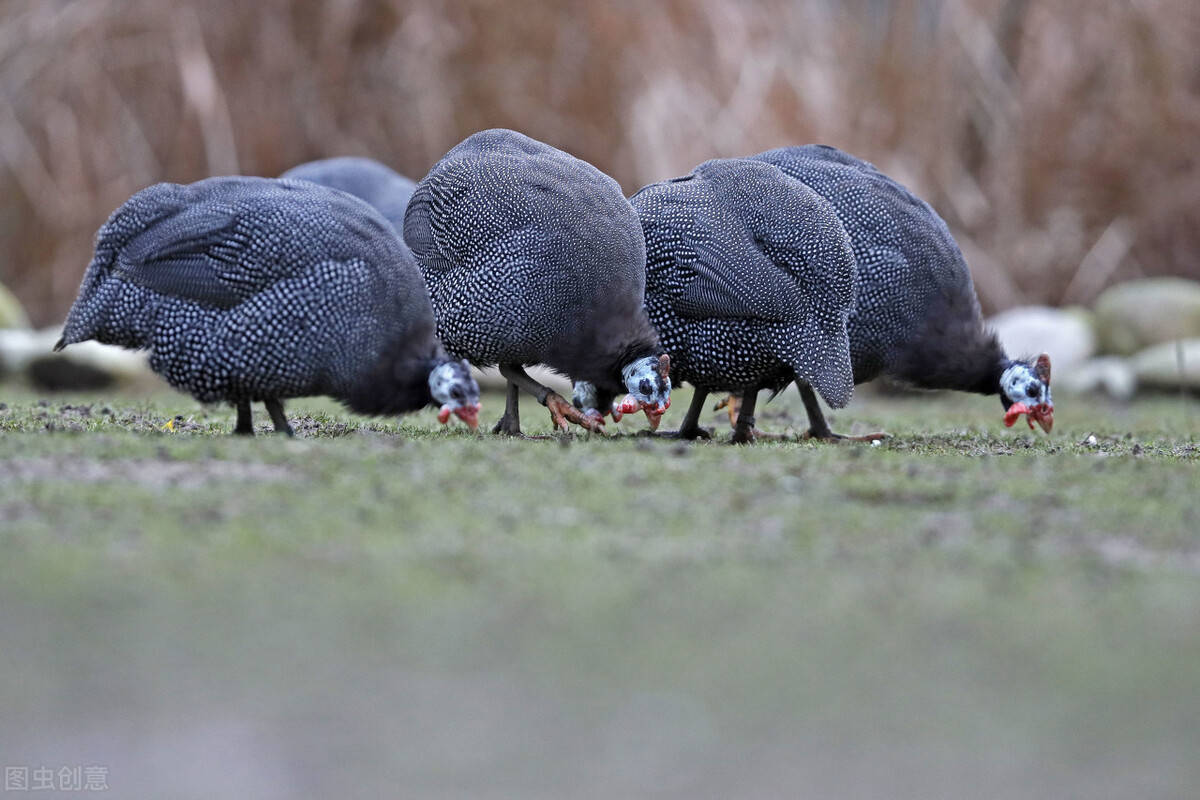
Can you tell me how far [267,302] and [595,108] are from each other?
6950 millimetres

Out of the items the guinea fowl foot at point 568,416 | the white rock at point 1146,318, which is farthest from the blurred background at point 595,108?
the guinea fowl foot at point 568,416

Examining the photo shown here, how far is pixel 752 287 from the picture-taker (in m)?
6.25

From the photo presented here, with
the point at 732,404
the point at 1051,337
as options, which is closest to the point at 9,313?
the point at 732,404

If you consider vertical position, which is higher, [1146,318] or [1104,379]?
[1146,318]

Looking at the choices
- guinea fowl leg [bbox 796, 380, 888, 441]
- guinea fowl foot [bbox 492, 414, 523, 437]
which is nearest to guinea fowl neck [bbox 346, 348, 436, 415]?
guinea fowl foot [bbox 492, 414, 523, 437]

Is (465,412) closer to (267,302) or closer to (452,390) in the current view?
(452,390)

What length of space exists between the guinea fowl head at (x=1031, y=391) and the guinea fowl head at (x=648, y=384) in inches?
65.9

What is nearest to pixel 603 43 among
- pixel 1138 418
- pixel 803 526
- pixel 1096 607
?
pixel 1138 418

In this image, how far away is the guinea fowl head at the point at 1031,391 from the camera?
6.91 m

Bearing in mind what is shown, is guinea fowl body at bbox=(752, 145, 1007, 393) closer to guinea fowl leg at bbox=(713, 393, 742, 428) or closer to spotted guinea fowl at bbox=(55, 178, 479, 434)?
guinea fowl leg at bbox=(713, 393, 742, 428)

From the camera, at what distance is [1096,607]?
3510mm

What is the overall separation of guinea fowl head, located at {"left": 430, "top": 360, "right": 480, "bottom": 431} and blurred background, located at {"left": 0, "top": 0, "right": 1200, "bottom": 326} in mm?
6423

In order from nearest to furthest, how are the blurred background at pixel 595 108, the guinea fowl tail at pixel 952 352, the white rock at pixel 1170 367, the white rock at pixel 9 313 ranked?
the guinea fowl tail at pixel 952 352 → the white rock at pixel 1170 367 → the white rock at pixel 9 313 → the blurred background at pixel 595 108

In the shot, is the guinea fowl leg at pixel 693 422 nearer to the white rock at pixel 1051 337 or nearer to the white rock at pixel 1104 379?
the white rock at pixel 1104 379
